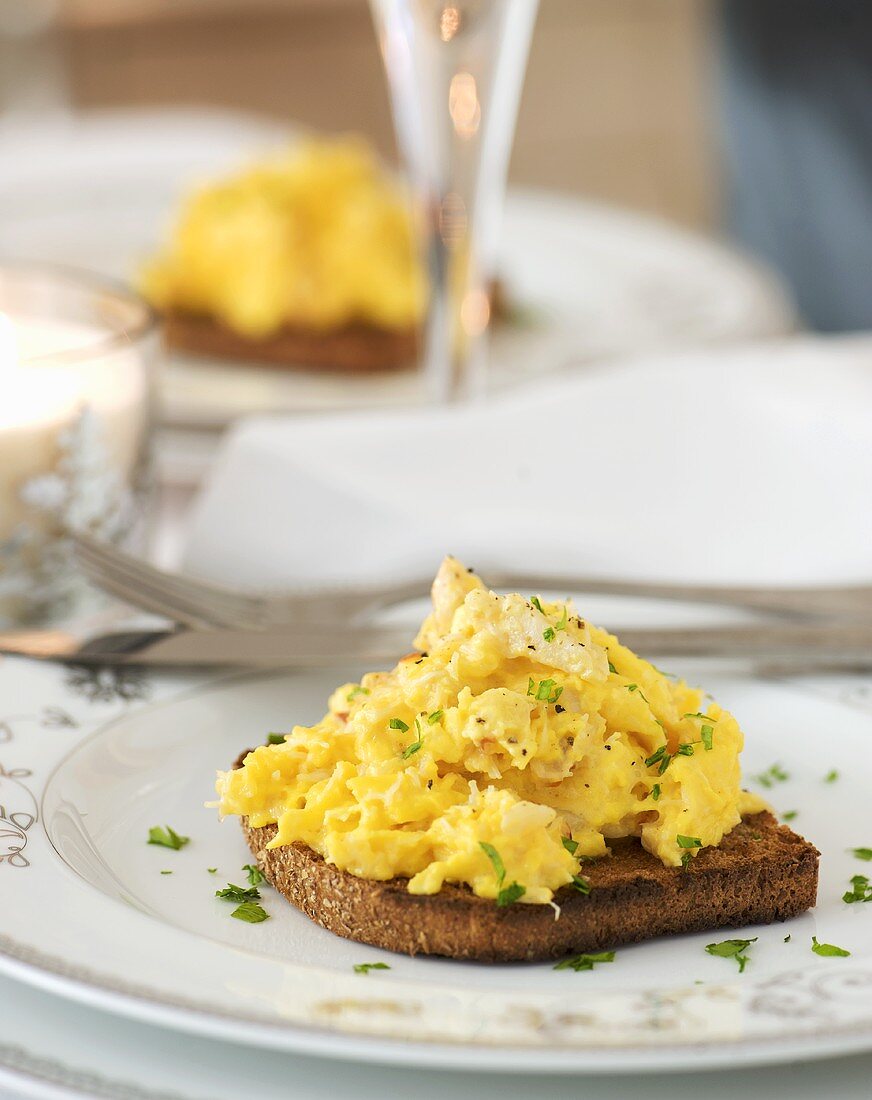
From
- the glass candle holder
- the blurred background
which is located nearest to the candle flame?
the glass candle holder

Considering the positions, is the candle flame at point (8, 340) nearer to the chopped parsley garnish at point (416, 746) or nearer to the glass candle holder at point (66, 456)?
the glass candle holder at point (66, 456)

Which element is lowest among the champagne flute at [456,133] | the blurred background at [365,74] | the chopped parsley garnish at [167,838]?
→ the blurred background at [365,74]

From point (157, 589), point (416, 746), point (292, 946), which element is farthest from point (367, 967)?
point (157, 589)

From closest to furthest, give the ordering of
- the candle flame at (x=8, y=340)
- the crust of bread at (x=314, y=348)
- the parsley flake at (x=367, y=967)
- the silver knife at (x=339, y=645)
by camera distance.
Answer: the parsley flake at (x=367, y=967), the silver knife at (x=339, y=645), the candle flame at (x=8, y=340), the crust of bread at (x=314, y=348)

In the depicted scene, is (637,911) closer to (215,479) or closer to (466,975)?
(466,975)

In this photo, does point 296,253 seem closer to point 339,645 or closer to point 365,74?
point 339,645

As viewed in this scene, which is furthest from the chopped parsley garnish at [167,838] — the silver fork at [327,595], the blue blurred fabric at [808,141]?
the blue blurred fabric at [808,141]
